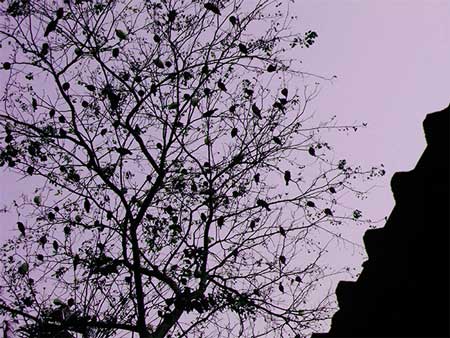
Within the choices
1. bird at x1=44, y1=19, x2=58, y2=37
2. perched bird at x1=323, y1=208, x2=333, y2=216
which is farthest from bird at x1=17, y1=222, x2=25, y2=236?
perched bird at x1=323, y1=208, x2=333, y2=216

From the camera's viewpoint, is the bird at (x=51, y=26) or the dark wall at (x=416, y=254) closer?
the dark wall at (x=416, y=254)

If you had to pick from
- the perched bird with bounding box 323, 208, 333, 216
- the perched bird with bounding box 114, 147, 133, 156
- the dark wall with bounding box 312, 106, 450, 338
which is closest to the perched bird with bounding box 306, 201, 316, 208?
the perched bird with bounding box 323, 208, 333, 216

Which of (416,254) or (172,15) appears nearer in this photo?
(416,254)

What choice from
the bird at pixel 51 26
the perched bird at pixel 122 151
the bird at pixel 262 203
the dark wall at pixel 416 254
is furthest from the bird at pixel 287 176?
the dark wall at pixel 416 254

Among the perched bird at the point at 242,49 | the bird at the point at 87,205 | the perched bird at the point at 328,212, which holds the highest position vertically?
the perched bird at the point at 242,49

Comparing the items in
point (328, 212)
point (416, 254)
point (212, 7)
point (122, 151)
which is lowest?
point (416, 254)

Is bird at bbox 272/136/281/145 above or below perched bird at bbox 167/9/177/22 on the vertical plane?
below

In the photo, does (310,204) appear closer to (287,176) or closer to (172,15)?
(287,176)

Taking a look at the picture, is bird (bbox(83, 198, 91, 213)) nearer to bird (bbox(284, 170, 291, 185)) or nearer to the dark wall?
bird (bbox(284, 170, 291, 185))

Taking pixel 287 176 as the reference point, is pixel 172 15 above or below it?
above

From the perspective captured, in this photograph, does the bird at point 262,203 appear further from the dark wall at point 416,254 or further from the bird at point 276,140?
the dark wall at point 416,254

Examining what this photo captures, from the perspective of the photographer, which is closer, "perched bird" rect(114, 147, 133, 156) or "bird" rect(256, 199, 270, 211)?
"perched bird" rect(114, 147, 133, 156)

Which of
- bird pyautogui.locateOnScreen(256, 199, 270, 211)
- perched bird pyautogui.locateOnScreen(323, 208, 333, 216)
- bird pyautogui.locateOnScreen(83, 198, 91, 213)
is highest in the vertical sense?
bird pyautogui.locateOnScreen(83, 198, 91, 213)

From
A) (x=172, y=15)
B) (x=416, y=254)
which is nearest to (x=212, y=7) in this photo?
(x=172, y=15)
